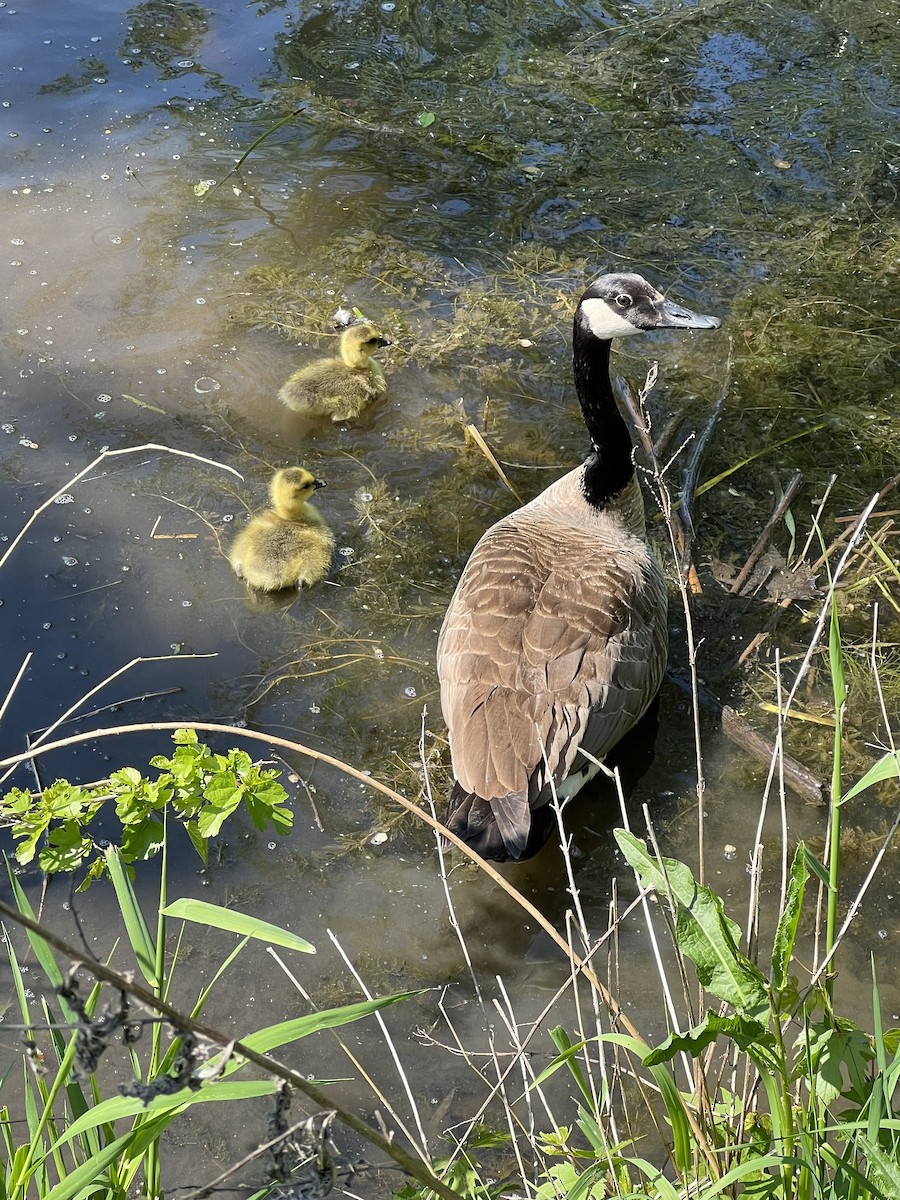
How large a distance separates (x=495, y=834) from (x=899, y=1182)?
1459mm

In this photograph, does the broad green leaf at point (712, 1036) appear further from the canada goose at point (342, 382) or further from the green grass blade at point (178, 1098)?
the canada goose at point (342, 382)

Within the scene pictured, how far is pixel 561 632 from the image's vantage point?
3.32m

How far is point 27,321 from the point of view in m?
5.16

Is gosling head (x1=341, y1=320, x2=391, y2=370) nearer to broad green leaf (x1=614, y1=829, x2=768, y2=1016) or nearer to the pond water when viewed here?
the pond water

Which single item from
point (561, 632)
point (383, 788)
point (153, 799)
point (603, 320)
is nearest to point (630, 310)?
point (603, 320)

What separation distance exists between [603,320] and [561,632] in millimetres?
1196

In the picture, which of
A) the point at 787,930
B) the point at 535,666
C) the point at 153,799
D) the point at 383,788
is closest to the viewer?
the point at 787,930

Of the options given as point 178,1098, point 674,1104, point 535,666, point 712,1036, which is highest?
point 178,1098

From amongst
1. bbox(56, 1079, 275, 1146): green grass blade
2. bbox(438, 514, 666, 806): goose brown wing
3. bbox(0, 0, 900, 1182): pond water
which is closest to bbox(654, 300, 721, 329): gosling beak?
bbox(438, 514, 666, 806): goose brown wing

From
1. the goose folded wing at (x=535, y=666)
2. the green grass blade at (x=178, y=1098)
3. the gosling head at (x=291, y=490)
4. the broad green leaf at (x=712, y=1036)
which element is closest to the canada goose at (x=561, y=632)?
the goose folded wing at (x=535, y=666)

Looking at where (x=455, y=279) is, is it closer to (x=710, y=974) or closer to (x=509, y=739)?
(x=509, y=739)

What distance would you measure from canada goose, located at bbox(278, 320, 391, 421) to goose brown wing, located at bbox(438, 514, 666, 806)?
127 centimetres

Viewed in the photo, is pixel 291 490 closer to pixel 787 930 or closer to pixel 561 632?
pixel 561 632

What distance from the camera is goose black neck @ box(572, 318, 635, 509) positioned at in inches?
152
